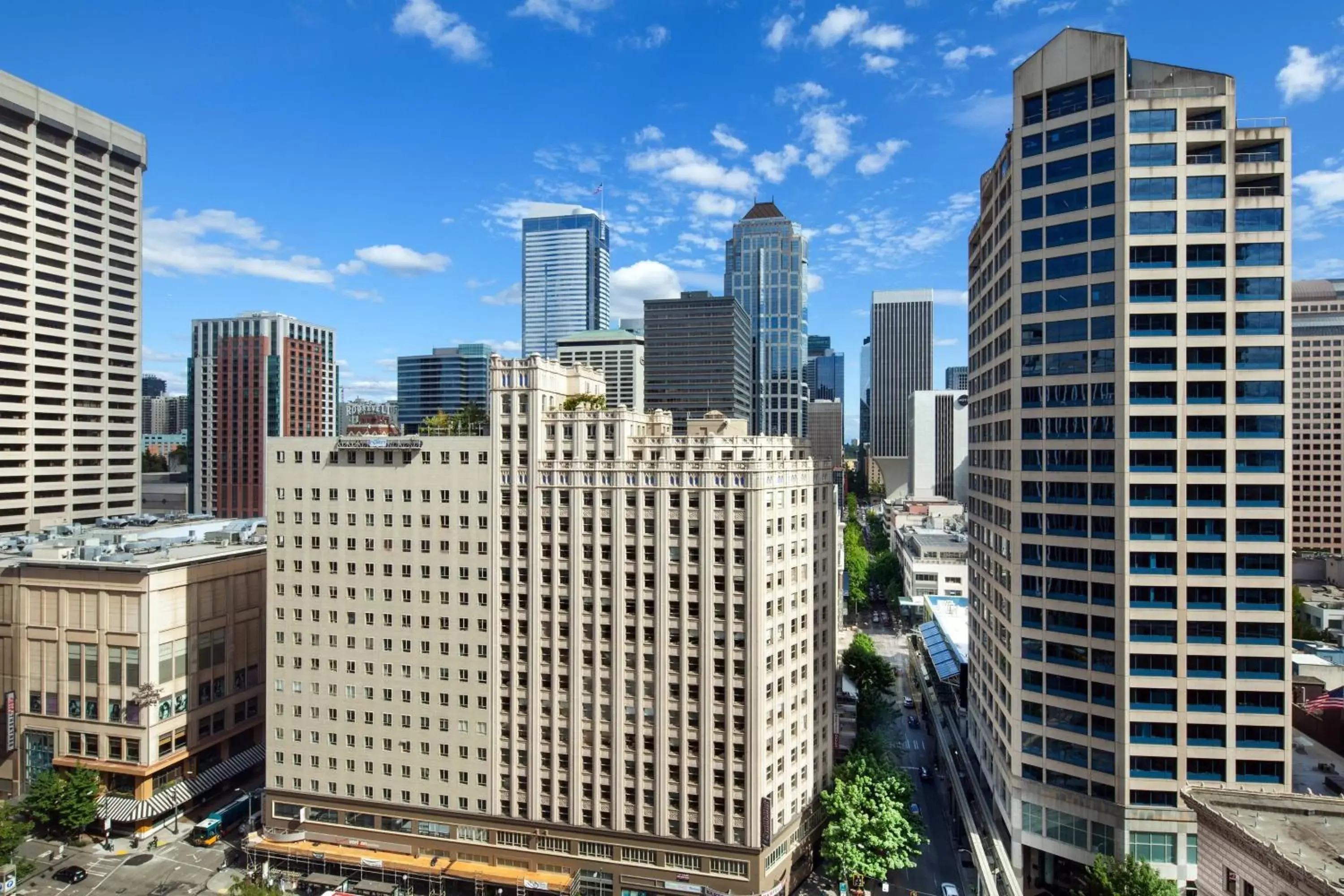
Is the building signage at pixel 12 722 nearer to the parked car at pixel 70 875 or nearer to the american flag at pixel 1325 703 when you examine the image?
the parked car at pixel 70 875

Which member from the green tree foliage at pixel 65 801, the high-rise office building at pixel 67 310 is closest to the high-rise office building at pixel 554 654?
the green tree foliage at pixel 65 801

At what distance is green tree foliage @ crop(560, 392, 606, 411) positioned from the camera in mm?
88081

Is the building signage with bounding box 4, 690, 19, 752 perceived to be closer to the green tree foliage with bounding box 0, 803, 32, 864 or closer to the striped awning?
the striped awning

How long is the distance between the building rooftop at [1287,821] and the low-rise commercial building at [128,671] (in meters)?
109

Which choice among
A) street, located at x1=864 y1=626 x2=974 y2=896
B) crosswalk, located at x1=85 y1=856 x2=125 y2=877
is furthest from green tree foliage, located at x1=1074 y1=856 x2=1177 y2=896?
crosswalk, located at x1=85 y1=856 x2=125 y2=877

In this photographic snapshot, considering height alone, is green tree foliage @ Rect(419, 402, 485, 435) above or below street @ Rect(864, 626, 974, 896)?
above

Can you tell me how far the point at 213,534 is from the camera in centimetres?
11125

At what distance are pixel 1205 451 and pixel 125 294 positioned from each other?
204 m

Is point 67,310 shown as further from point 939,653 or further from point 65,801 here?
point 939,653

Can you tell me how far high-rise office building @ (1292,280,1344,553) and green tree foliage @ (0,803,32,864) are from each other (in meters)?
262

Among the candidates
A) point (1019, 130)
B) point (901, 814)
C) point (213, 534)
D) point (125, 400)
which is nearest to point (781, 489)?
point (901, 814)

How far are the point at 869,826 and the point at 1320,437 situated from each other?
194013 mm

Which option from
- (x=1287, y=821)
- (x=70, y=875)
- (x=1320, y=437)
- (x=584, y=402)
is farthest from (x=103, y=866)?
(x=1320, y=437)

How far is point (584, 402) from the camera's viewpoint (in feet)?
296
